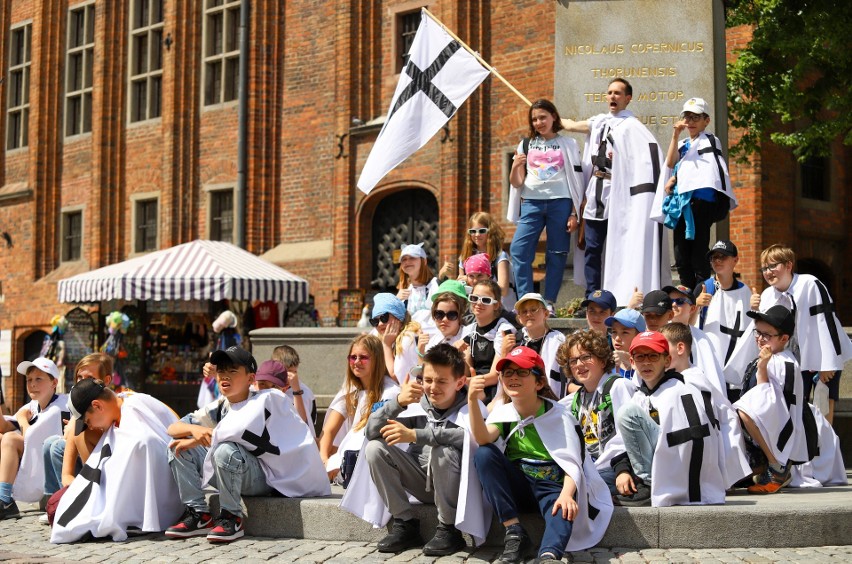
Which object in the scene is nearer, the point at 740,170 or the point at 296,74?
the point at 740,170

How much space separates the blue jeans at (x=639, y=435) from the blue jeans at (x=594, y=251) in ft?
11.8

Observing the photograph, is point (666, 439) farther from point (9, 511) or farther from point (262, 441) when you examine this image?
point (9, 511)

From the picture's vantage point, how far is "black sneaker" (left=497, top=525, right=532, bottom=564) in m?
6.04

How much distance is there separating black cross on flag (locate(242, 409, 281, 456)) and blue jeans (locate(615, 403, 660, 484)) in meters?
2.08

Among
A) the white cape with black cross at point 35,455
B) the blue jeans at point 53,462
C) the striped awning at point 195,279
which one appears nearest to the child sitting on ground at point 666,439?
the blue jeans at point 53,462

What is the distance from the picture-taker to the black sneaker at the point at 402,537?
659cm

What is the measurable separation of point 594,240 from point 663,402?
3.68 m

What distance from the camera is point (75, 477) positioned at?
7.93 metres

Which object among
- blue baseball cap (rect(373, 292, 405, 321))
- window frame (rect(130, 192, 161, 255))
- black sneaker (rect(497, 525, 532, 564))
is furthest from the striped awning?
black sneaker (rect(497, 525, 532, 564))

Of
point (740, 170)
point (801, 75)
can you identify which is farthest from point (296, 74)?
point (801, 75)

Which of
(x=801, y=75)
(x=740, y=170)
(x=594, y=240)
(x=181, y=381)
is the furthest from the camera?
(x=181, y=381)

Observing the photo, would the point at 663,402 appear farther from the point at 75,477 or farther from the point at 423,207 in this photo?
the point at 423,207

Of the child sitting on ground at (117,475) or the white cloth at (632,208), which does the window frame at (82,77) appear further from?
the child sitting on ground at (117,475)

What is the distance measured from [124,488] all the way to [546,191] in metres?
4.31
